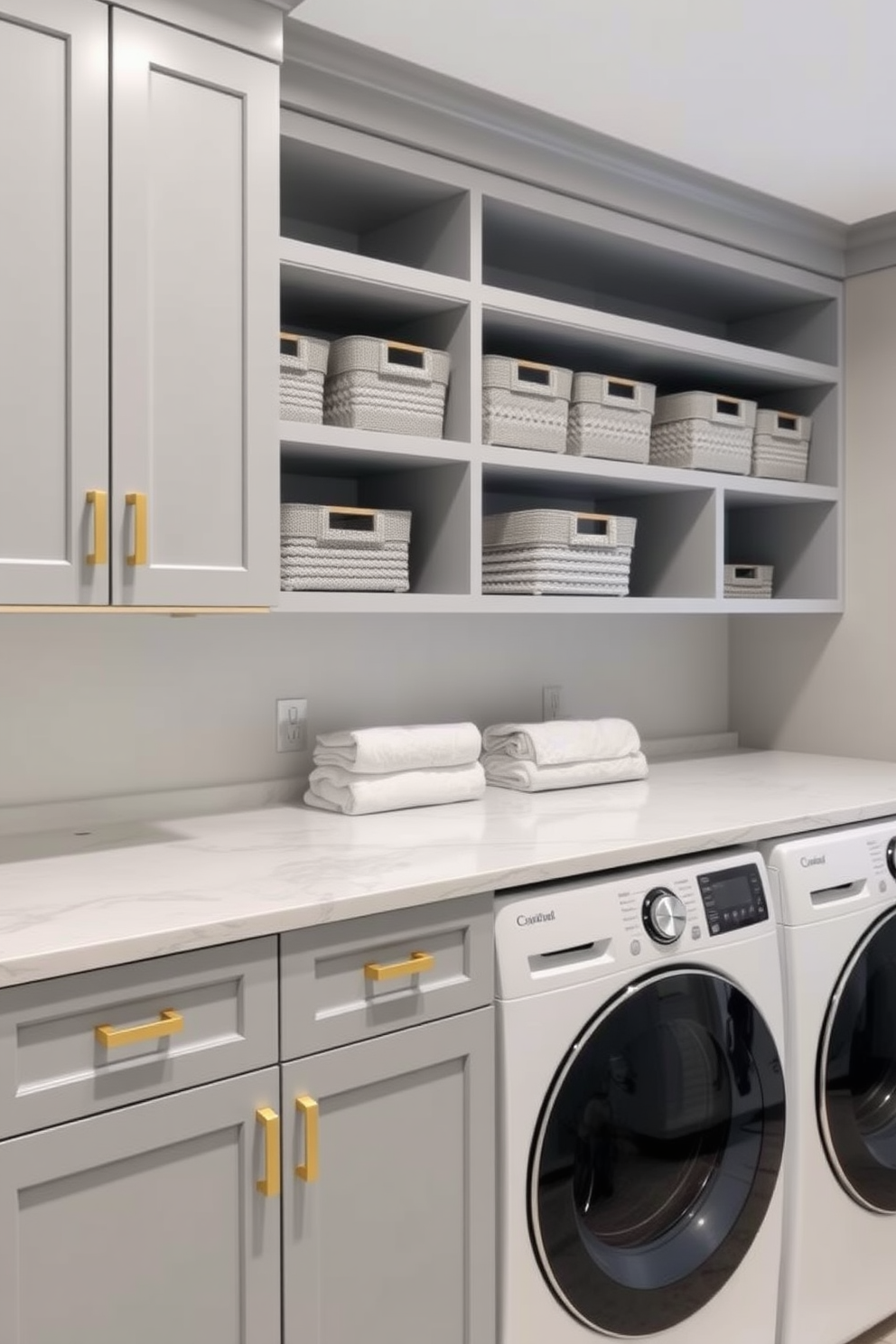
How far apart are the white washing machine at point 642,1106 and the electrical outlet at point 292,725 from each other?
780mm

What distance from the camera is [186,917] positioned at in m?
1.51

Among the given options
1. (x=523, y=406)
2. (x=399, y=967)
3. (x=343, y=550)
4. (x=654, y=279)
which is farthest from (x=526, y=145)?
(x=399, y=967)

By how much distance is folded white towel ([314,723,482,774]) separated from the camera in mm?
2277

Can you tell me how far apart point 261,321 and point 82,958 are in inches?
40.5

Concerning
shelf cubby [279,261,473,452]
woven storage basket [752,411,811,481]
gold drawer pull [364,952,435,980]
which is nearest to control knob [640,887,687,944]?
gold drawer pull [364,952,435,980]

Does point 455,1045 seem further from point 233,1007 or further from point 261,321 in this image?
point 261,321

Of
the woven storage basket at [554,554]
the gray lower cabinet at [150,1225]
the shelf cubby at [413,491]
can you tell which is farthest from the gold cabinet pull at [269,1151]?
the woven storage basket at [554,554]

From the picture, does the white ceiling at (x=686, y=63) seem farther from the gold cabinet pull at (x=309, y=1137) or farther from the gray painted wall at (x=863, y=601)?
the gold cabinet pull at (x=309, y=1137)

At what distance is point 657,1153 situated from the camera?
1.97 meters

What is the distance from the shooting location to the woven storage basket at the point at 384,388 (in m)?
2.20

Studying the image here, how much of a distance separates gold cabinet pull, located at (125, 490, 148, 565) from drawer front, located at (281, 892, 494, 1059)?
0.60 meters

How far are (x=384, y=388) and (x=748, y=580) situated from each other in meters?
1.26

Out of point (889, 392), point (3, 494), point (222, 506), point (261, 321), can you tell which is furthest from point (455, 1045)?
point (889, 392)

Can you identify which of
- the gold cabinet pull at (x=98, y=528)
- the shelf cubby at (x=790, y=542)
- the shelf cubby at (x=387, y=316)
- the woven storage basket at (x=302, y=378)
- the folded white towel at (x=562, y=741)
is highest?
the shelf cubby at (x=387, y=316)
